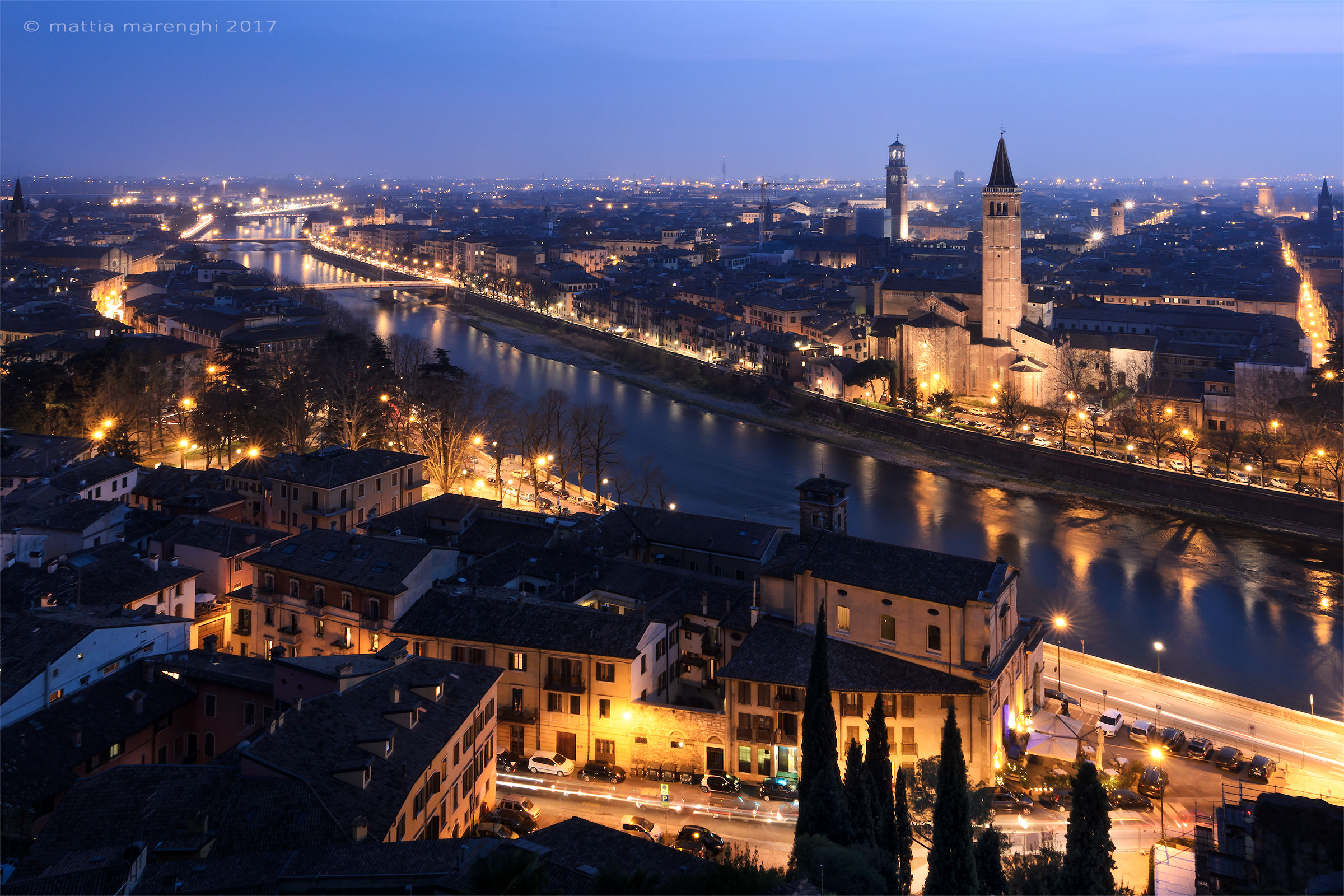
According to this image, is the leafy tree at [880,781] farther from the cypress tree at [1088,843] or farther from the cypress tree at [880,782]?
the cypress tree at [1088,843]

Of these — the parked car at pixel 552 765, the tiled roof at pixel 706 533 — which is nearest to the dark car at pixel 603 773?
the parked car at pixel 552 765

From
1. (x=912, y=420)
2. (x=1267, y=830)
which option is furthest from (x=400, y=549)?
(x=912, y=420)

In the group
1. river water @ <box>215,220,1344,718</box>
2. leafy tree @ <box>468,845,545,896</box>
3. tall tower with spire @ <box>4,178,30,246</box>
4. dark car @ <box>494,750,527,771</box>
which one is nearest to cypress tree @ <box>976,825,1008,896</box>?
leafy tree @ <box>468,845,545,896</box>

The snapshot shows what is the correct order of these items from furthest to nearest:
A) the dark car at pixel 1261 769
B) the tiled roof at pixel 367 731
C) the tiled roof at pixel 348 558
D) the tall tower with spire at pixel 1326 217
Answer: the tall tower with spire at pixel 1326 217 < the tiled roof at pixel 348 558 < the dark car at pixel 1261 769 < the tiled roof at pixel 367 731

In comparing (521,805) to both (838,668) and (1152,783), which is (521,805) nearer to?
(838,668)

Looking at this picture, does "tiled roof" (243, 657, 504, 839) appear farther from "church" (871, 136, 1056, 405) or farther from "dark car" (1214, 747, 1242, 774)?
"church" (871, 136, 1056, 405)

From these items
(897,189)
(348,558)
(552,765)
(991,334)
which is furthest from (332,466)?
(897,189)
